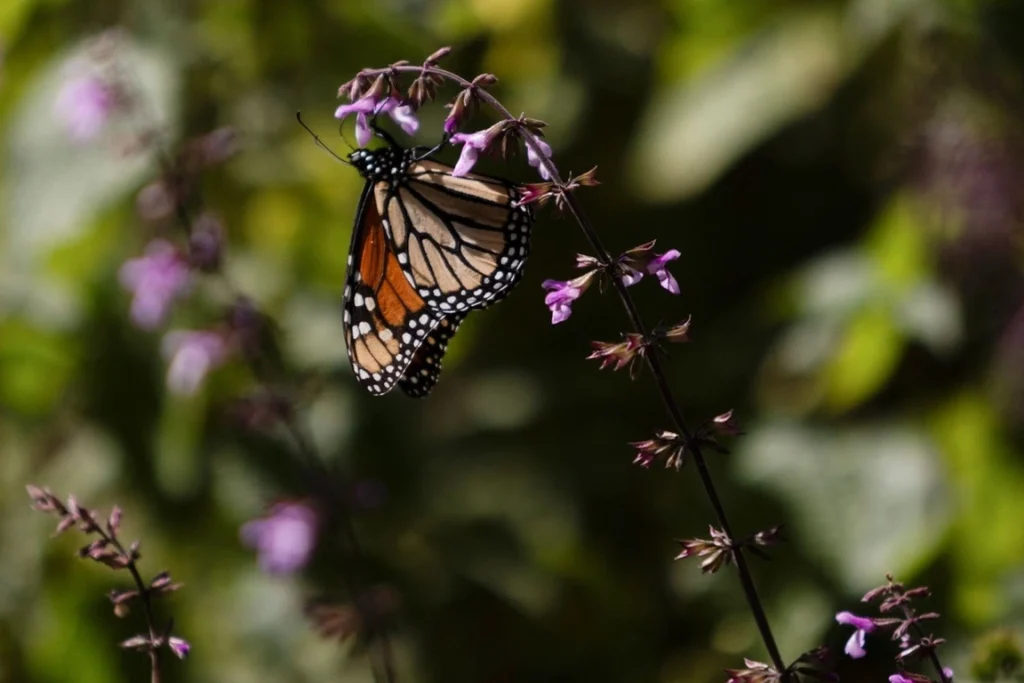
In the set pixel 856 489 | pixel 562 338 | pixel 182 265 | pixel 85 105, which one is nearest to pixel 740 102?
pixel 562 338

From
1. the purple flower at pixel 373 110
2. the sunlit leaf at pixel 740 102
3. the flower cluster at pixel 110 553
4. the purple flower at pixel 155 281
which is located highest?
the sunlit leaf at pixel 740 102

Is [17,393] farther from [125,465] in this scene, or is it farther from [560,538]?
[560,538]

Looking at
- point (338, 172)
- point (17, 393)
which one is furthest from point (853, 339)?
point (17, 393)

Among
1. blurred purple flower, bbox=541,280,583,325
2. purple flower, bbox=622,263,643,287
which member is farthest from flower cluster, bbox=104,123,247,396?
purple flower, bbox=622,263,643,287

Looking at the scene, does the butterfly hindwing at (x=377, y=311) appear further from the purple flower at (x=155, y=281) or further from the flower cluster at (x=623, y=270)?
the purple flower at (x=155, y=281)

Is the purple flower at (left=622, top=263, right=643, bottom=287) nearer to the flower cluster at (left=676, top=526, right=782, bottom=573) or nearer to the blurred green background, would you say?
the flower cluster at (left=676, top=526, right=782, bottom=573)

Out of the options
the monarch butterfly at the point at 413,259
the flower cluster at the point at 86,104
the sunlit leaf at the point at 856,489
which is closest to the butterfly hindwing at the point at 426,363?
the monarch butterfly at the point at 413,259

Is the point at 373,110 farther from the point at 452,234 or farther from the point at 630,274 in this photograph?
the point at 452,234
